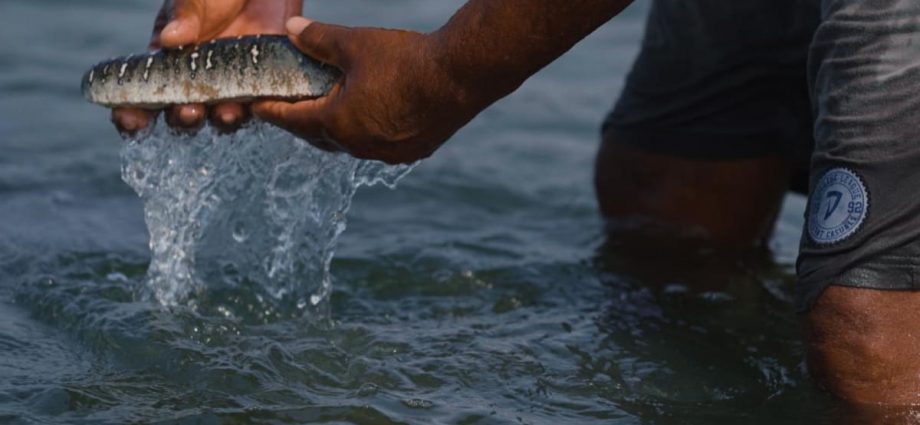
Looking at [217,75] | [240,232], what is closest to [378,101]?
[217,75]

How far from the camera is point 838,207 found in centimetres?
398

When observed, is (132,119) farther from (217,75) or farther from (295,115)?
(295,115)

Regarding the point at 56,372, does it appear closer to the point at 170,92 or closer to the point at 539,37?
the point at 170,92

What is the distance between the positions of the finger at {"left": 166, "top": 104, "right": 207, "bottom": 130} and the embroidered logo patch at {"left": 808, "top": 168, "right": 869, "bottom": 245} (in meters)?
1.78

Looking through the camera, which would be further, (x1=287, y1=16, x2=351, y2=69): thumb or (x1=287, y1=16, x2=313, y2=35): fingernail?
(x1=287, y1=16, x2=313, y2=35): fingernail

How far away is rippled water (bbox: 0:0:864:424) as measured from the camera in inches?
171

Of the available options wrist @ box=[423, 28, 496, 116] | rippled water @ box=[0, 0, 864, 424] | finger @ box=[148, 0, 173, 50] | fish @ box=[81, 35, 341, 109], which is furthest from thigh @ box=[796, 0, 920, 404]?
finger @ box=[148, 0, 173, 50]

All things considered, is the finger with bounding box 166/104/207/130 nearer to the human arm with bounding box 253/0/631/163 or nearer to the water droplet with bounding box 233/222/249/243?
the human arm with bounding box 253/0/631/163

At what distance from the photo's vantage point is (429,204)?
672 cm

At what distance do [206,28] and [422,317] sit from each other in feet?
4.05

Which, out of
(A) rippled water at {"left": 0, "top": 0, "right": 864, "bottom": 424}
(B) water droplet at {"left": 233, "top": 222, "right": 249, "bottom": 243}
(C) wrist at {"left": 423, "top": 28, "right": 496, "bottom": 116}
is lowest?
(A) rippled water at {"left": 0, "top": 0, "right": 864, "bottom": 424}

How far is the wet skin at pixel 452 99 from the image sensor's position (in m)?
3.94

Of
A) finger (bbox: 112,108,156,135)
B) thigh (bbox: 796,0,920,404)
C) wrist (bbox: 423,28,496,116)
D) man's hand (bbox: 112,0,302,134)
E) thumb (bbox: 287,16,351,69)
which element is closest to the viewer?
thigh (bbox: 796,0,920,404)

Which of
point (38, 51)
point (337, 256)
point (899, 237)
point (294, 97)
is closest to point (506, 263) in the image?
point (337, 256)
